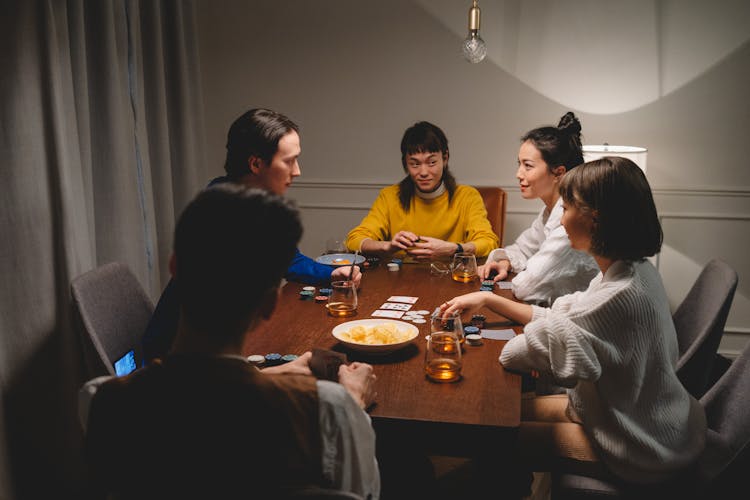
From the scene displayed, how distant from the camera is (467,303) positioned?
6.14ft

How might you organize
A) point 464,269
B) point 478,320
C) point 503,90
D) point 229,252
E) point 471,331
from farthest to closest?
point 503,90 < point 464,269 < point 478,320 < point 471,331 < point 229,252

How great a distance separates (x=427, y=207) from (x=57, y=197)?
169cm

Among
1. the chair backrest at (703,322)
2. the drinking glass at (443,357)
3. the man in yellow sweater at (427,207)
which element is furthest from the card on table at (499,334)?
the man in yellow sweater at (427,207)

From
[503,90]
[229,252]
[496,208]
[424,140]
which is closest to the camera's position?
[229,252]

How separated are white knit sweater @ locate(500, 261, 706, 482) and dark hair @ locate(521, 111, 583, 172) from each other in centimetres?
106

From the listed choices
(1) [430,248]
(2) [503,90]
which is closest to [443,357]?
(1) [430,248]

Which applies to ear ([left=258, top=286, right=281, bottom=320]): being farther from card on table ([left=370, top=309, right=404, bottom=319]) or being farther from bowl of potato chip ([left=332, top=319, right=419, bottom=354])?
card on table ([left=370, top=309, right=404, bottom=319])

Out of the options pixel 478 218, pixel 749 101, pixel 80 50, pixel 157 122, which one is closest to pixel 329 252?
pixel 478 218

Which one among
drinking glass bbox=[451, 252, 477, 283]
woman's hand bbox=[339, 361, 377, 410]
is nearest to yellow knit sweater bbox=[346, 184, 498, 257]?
drinking glass bbox=[451, 252, 477, 283]

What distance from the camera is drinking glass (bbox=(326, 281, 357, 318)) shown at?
1947 mm

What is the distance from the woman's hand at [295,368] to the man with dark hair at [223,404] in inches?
15.9

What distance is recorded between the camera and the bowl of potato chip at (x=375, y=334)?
1.62 metres

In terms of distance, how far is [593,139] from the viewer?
3.69 metres

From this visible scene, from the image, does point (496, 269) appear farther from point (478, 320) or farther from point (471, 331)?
point (471, 331)
